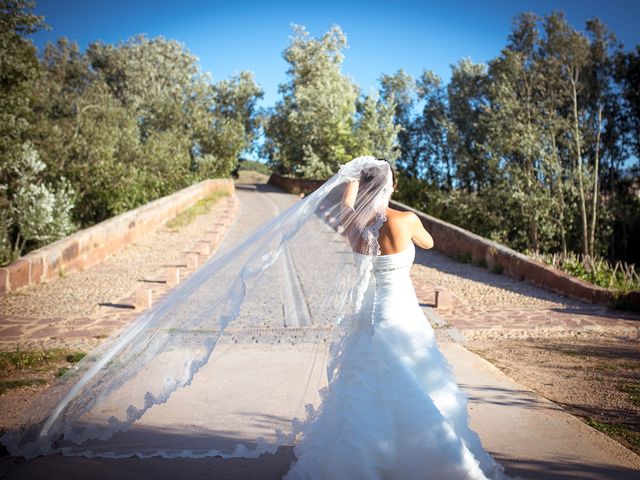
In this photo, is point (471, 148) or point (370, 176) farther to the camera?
point (471, 148)

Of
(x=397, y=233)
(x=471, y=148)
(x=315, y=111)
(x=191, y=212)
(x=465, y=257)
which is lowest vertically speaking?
(x=465, y=257)

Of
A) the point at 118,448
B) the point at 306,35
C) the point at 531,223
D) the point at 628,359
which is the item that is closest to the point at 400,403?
the point at 118,448

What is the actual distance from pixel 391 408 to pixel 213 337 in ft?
4.11

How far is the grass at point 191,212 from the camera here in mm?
17312

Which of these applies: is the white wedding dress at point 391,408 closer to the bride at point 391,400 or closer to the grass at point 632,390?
the bride at point 391,400

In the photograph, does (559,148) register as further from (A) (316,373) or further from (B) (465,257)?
(A) (316,373)

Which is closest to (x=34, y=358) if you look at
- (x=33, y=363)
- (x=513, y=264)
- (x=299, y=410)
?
(x=33, y=363)

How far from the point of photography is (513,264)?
10219 mm

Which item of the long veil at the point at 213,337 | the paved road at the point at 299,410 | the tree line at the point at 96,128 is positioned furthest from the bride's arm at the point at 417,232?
the tree line at the point at 96,128

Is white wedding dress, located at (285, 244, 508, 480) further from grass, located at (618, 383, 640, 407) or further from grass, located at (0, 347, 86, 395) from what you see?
grass, located at (0, 347, 86, 395)

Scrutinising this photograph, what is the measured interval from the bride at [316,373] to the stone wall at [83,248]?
5.56 m

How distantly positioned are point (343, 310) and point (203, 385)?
1.94 meters

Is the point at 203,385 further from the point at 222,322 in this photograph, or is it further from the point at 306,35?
the point at 306,35

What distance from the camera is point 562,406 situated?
14.0ft
